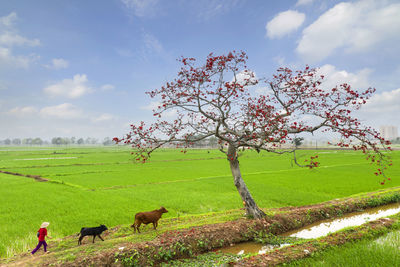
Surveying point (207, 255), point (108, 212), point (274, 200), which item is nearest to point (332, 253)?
point (207, 255)

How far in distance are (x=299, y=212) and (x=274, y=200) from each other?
3415mm

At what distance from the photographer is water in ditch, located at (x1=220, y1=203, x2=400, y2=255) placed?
7.49 meters

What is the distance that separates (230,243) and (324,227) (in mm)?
4356

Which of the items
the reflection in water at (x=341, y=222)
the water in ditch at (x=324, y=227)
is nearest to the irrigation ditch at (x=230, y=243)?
the water in ditch at (x=324, y=227)

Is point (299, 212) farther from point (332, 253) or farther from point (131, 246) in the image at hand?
point (131, 246)

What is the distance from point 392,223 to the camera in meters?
8.23

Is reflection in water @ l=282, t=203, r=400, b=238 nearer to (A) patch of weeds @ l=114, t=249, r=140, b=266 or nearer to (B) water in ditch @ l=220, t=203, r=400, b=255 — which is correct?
(B) water in ditch @ l=220, t=203, r=400, b=255

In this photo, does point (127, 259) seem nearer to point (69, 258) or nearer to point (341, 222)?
point (69, 258)

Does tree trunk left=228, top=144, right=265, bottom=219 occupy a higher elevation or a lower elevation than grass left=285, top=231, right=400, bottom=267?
higher

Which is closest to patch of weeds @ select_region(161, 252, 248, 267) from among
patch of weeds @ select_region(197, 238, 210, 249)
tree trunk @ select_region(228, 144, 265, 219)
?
patch of weeds @ select_region(197, 238, 210, 249)

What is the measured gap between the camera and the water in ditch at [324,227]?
7.49 metres

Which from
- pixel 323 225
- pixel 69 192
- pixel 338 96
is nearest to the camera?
pixel 338 96

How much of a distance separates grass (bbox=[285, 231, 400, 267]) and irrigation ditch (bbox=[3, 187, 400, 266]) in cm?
21

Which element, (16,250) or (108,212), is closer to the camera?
(16,250)
